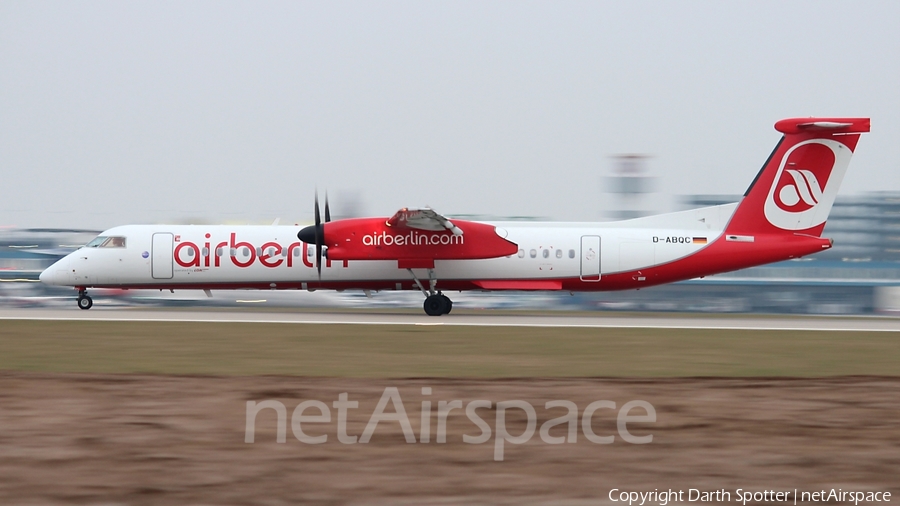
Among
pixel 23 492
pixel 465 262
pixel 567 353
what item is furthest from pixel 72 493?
pixel 465 262

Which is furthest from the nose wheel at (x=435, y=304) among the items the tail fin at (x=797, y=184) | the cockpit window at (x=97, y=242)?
the cockpit window at (x=97, y=242)

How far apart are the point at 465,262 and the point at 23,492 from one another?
61.1 feet

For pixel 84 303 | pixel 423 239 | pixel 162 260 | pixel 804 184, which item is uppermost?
pixel 804 184

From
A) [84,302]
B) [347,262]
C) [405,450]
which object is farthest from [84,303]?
[405,450]

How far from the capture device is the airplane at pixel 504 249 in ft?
80.8

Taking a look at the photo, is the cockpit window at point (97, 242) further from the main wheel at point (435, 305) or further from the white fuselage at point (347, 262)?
the main wheel at point (435, 305)

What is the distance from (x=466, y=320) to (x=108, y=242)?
11.0m

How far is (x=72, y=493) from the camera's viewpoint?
6.97 m

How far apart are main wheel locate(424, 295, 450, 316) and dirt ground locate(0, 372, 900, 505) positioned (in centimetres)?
1380

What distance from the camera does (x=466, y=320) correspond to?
77.0 ft

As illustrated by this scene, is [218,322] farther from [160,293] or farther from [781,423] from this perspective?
[781,423]

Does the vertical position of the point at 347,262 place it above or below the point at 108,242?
below

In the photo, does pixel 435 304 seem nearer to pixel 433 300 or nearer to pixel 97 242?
pixel 433 300

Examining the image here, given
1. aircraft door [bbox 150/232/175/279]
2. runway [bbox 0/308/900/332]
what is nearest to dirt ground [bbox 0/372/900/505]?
runway [bbox 0/308/900/332]
